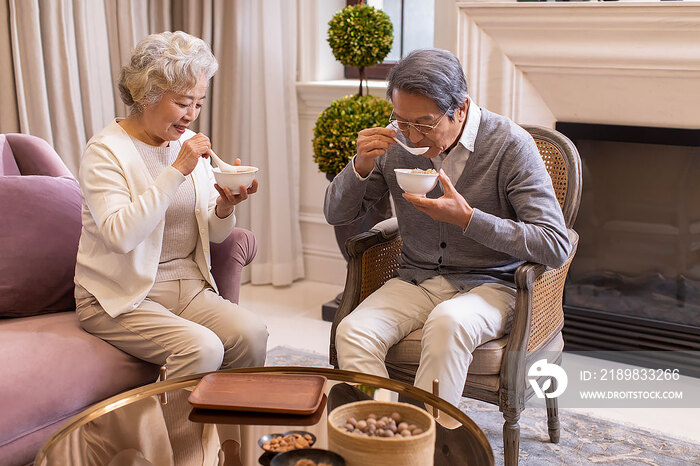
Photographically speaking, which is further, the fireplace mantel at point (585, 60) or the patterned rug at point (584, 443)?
the fireplace mantel at point (585, 60)

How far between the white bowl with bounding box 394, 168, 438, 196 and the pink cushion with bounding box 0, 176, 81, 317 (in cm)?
99

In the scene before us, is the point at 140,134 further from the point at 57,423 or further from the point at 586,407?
the point at 586,407

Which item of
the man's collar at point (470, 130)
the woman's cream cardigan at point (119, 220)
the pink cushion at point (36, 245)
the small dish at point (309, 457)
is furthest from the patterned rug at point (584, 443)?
the pink cushion at point (36, 245)

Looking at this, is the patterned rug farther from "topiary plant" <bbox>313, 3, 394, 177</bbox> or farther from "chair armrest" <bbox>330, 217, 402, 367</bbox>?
"topiary plant" <bbox>313, 3, 394, 177</bbox>

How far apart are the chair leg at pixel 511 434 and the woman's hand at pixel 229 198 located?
867 millimetres

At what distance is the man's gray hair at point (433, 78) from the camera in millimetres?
1920

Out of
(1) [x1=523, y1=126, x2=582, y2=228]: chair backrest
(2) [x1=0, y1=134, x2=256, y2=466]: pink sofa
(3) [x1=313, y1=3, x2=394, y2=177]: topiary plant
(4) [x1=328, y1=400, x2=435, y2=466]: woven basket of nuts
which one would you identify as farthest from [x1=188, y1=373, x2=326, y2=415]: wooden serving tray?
(3) [x1=313, y1=3, x2=394, y2=177]: topiary plant

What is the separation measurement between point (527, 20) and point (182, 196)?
1.55 meters

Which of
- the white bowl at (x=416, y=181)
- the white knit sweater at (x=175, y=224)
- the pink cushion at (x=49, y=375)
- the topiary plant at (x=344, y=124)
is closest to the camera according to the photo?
the pink cushion at (x=49, y=375)

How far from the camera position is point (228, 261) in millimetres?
2256

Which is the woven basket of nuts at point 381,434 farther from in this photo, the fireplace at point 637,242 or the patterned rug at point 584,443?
the fireplace at point 637,242

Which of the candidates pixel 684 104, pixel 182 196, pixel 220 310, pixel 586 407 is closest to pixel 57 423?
pixel 220 310

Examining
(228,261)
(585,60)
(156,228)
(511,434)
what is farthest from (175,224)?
(585,60)

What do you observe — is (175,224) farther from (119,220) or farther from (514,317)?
(514,317)
